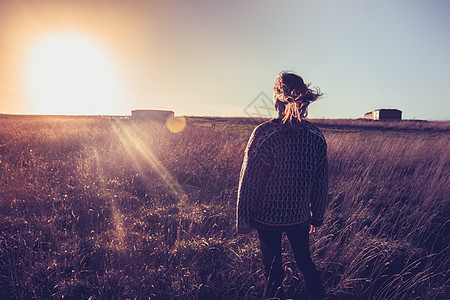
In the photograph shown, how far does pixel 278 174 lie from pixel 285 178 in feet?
0.22

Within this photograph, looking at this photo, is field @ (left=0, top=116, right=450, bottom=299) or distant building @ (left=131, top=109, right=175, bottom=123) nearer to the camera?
field @ (left=0, top=116, right=450, bottom=299)

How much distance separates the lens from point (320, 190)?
188cm

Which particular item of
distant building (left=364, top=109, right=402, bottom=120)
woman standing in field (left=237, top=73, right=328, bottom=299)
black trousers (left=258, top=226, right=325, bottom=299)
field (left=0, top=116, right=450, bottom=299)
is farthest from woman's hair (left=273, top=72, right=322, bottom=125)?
distant building (left=364, top=109, right=402, bottom=120)

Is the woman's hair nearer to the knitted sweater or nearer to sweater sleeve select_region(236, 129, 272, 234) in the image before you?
the knitted sweater

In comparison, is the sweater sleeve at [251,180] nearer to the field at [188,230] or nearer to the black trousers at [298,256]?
the black trousers at [298,256]

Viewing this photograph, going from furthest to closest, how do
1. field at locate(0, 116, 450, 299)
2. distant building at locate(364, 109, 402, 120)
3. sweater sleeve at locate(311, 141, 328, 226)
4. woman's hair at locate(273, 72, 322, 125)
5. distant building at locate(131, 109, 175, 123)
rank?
1. distant building at locate(364, 109, 402, 120)
2. distant building at locate(131, 109, 175, 123)
3. field at locate(0, 116, 450, 299)
4. sweater sleeve at locate(311, 141, 328, 226)
5. woman's hair at locate(273, 72, 322, 125)

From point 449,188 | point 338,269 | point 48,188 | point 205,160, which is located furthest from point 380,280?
point 48,188

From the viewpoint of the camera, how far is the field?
7.99 feet

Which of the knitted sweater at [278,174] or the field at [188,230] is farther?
the field at [188,230]

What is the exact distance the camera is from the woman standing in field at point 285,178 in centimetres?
163

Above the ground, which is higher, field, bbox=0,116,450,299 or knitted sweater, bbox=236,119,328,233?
knitted sweater, bbox=236,119,328,233

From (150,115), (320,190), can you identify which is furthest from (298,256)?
(150,115)

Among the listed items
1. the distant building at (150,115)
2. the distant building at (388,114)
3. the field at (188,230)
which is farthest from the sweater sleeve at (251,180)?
the distant building at (388,114)

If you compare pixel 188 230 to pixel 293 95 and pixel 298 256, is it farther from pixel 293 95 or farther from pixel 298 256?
pixel 293 95
